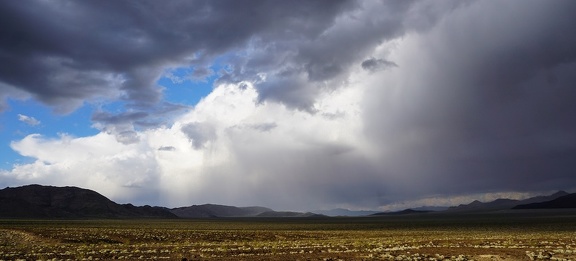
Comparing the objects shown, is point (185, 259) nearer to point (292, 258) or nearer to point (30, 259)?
point (292, 258)

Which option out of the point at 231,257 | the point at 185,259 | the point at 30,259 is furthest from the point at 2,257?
the point at 231,257

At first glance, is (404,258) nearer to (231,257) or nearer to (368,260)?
(368,260)

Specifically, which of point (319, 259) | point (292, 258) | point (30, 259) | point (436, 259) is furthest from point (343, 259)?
point (30, 259)

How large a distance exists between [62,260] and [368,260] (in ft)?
56.2

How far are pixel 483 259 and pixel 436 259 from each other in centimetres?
276

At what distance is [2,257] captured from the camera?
26.7 meters

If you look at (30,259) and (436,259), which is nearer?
(436,259)

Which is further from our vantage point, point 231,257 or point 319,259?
point 231,257

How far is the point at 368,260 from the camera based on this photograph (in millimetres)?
24031

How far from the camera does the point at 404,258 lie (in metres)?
24.4

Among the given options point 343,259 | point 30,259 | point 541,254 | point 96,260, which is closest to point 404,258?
point 343,259

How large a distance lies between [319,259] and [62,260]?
14476 mm

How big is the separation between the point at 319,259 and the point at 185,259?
7530 mm

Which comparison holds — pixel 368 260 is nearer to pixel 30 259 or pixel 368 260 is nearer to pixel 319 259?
pixel 319 259
